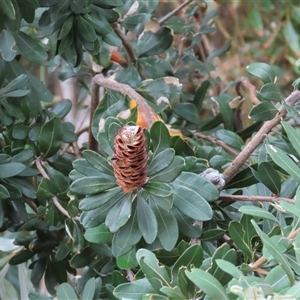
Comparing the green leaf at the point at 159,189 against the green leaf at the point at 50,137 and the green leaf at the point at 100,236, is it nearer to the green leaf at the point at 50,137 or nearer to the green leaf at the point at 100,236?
the green leaf at the point at 100,236

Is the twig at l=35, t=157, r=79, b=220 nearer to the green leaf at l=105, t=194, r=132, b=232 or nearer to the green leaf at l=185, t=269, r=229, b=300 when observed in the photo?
the green leaf at l=105, t=194, r=132, b=232

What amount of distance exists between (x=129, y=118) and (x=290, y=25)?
1365 millimetres

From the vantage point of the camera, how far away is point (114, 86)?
571mm

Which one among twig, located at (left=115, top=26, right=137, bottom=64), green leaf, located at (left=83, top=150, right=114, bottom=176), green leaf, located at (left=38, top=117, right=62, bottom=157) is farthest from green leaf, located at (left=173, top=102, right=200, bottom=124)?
green leaf, located at (left=83, top=150, right=114, bottom=176)

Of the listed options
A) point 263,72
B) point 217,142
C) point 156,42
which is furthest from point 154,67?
point 263,72

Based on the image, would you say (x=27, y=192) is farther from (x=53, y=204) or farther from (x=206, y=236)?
(x=206, y=236)

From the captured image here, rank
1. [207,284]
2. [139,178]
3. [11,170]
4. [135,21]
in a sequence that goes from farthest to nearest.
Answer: [135,21]
[11,170]
[139,178]
[207,284]

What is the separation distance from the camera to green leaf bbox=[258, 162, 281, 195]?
1.53ft

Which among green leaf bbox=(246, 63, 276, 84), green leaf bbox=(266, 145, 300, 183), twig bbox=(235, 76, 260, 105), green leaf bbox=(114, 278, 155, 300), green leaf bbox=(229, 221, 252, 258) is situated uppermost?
green leaf bbox=(246, 63, 276, 84)

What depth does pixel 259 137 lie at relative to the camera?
488mm

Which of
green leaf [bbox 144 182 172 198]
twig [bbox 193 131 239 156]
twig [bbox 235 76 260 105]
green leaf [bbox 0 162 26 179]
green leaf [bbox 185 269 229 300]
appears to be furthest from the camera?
twig [bbox 235 76 260 105]

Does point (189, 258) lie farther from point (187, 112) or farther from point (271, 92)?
point (187, 112)

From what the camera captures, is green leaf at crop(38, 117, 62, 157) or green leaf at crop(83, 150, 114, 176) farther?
green leaf at crop(38, 117, 62, 157)

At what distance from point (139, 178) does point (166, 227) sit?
0.05 meters
